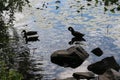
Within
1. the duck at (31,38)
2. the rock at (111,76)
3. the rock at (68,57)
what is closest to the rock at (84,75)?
the rock at (111,76)

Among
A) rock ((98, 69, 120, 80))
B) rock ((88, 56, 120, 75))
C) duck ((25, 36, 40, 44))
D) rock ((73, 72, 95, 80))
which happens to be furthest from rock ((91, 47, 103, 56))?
duck ((25, 36, 40, 44))

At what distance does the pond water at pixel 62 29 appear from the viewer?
35562 mm

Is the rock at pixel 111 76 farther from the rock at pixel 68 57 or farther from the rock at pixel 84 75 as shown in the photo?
the rock at pixel 68 57

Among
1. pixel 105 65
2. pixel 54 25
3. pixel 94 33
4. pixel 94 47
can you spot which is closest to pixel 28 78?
pixel 105 65

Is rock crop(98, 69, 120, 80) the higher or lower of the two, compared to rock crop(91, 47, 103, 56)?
higher

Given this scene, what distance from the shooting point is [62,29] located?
1986 inches

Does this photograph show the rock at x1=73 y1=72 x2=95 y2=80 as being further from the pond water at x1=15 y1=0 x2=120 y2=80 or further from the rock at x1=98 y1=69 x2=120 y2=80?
the rock at x1=98 y1=69 x2=120 y2=80

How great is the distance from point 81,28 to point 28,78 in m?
21.2

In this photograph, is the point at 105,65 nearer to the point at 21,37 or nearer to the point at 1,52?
the point at 1,52

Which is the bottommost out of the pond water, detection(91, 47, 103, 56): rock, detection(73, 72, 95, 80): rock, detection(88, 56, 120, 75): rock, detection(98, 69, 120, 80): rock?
the pond water

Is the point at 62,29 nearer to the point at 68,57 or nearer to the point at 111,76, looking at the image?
the point at 68,57

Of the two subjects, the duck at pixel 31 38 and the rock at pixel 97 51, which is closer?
the rock at pixel 97 51

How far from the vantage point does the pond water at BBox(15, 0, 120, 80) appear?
117 feet

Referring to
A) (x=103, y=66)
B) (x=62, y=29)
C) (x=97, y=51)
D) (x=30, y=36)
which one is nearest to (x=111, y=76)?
(x=103, y=66)
